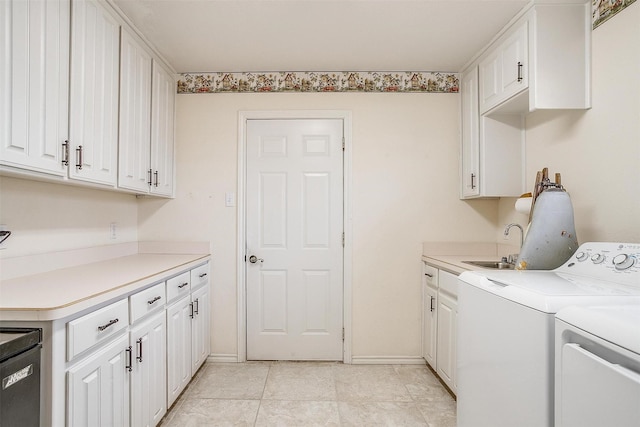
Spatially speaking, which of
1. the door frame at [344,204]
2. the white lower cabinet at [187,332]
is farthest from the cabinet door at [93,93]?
the door frame at [344,204]

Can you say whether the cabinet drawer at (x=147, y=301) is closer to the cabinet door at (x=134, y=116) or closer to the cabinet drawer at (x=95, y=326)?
the cabinet drawer at (x=95, y=326)

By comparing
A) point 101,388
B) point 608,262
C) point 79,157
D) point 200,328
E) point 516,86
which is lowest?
point 200,328

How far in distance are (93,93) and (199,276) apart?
135cm

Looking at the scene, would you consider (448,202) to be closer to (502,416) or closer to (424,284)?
(424,284)

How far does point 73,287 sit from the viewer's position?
1.26 meters

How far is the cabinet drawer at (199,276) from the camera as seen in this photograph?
2.22 meters

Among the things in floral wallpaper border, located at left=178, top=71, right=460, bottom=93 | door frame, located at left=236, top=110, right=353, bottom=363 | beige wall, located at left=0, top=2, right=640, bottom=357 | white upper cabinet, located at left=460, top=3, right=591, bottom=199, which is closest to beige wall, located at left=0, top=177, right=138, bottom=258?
beige wall, located at left=0, top=2, right=640, bottom=357

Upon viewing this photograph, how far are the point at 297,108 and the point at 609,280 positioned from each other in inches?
88.0

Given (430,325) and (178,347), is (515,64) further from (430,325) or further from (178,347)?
(178,347)

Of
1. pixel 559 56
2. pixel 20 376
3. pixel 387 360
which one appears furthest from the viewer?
pixel 387 360

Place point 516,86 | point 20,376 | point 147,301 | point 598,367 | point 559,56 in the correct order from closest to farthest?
point 598,367, point 20,376, point 147,301, point 559,56, point 516,86

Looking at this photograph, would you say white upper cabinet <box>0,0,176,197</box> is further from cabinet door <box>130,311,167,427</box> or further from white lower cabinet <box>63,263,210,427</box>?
cabinet door <box>130,311,167,427</box>

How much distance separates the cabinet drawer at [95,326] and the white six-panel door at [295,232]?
130 centimetres

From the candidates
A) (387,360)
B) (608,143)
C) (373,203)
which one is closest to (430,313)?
Result: (387,360)
